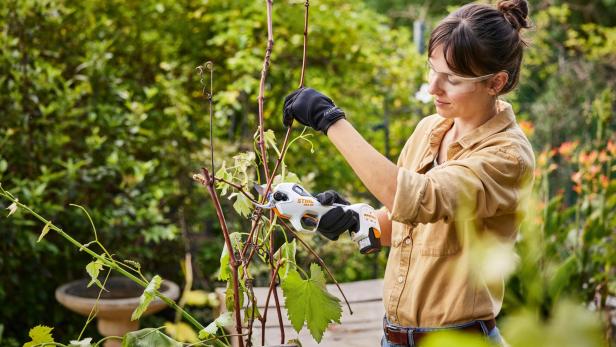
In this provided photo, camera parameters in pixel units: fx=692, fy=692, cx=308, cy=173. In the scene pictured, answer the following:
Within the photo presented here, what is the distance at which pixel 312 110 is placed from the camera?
4.41ft

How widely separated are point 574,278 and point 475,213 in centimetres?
227

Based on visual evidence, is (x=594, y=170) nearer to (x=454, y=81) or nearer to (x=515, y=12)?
(x=515, y=12)

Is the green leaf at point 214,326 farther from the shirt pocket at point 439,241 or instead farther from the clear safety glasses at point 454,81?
the clear safety glasses at point 454,81

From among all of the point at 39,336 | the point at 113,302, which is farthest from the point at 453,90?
the point at 113,302

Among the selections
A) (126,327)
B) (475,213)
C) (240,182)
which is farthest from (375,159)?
(126,327)

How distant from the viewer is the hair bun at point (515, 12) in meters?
1.47

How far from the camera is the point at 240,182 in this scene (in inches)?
56.8

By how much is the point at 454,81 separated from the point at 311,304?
53 cm

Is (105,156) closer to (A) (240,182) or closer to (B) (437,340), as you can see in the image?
(A) (240,182)

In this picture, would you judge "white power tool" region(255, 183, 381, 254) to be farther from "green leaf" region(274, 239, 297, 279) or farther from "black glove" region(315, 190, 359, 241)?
"green leaf" region(274, 239, 297, 279)

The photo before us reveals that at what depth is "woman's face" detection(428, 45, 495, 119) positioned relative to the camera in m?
1.40

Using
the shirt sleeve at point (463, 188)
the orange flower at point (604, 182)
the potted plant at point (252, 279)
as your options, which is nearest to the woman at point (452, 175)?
the shirt sleeve at point (463, 188)

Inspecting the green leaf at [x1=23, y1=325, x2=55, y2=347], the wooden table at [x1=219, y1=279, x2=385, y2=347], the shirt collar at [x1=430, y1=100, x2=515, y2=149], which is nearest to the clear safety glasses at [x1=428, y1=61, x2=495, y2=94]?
the shirt collar at [x1=430, y1=100, x2=515, y2=149]

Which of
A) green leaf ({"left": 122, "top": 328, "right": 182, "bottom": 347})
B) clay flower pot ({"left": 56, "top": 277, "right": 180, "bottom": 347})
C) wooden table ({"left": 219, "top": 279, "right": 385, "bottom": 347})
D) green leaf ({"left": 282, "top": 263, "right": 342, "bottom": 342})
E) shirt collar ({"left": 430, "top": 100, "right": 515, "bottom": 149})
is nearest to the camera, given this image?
green leaf ({"left": 122, "top": 328, "right": 182, "bottom": 347})
